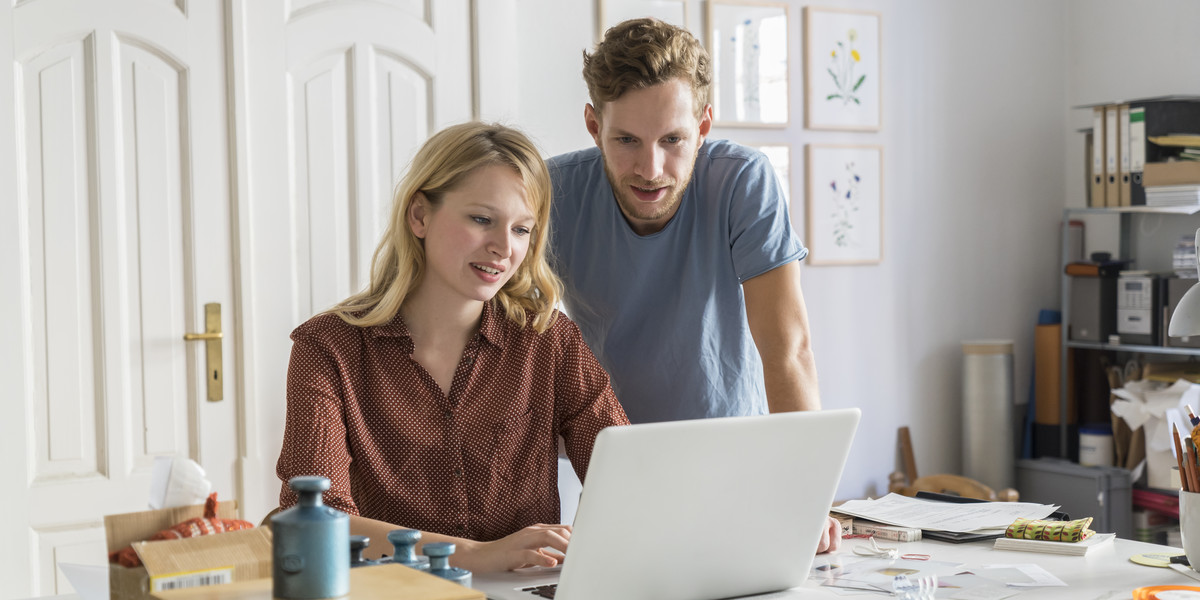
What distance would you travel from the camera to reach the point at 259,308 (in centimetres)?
306

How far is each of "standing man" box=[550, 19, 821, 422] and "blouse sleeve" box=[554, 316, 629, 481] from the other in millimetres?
228

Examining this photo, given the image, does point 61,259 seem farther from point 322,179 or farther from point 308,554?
point 308,554

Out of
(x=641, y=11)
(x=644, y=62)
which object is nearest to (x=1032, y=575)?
(x=644, y=62)

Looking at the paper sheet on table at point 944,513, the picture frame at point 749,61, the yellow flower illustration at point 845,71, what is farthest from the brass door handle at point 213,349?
the yellow flower illustration at point 845,71

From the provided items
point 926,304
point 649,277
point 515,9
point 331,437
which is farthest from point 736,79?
point 331,437

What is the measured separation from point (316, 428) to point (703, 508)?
0.60 meters

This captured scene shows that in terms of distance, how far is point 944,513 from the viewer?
184cm

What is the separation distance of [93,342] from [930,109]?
292 cm

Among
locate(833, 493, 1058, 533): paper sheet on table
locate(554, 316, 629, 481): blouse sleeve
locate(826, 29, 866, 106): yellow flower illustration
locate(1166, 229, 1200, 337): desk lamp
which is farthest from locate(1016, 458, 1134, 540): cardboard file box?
locate(554, 316, 629, 481): blouse sleeve

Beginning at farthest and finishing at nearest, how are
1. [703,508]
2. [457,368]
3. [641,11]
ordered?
[641,11], [457,368], [703,508]

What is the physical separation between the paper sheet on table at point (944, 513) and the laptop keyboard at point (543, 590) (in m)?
0.57

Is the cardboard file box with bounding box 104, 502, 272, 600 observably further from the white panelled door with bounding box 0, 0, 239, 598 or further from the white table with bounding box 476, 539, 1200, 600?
the white panelled door with bounding box 0, 0, 239, 598

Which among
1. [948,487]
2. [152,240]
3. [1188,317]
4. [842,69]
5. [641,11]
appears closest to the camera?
[1188,317]

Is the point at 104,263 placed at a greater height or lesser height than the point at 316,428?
greater
